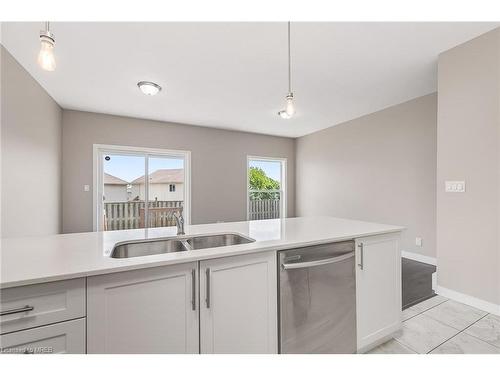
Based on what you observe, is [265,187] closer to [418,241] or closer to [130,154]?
[130,154]

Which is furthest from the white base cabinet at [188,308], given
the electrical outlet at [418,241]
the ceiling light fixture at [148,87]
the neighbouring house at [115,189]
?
the neighbouring house at [115,189]

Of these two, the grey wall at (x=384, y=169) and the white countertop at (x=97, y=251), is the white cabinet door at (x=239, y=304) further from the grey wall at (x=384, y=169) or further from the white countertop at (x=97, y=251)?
the grey wall at (x=384, y=169)

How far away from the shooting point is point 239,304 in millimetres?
1163

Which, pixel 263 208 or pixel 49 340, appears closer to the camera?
pixel 49 340

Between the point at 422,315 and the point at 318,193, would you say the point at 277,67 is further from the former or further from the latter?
the point at 318,193

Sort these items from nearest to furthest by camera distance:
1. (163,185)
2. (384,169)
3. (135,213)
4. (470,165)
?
(470,165) < (384,169) < (135,213) < (163,185)

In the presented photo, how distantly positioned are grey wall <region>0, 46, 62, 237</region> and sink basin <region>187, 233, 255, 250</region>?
207 cm

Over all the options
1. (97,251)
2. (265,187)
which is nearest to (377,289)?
(97,251)

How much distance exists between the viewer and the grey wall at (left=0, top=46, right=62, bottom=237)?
223 cm

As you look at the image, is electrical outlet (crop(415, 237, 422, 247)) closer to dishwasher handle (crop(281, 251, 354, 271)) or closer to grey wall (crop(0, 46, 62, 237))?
dishwasher handle (crop(281, 251, 354, 271))

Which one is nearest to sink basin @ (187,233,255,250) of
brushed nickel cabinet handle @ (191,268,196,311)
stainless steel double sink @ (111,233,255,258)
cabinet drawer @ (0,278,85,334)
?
stainless steel double sink @ (111,233,255,258)

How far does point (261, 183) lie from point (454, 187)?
13.1 feet
